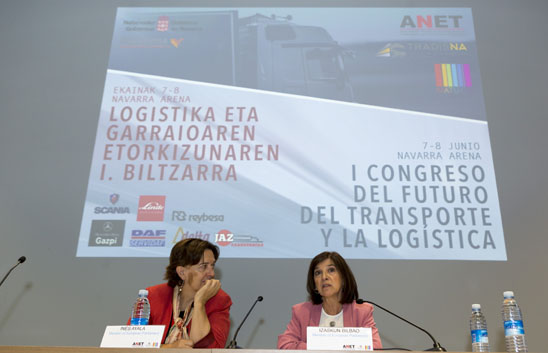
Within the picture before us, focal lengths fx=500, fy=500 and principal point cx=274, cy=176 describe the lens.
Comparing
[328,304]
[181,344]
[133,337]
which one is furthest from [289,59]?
[133,337]

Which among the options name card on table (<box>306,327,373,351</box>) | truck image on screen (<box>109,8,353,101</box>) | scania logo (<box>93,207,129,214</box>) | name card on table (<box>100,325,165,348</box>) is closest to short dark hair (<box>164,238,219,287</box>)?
scania logo (<box>93,207,129,214</box>)

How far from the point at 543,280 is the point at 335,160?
1.18m

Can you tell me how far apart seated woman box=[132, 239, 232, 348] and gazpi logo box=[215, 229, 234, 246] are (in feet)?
0.46

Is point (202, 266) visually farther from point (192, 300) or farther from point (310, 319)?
point (310, 319)

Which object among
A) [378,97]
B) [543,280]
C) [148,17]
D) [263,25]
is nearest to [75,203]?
[148,17]

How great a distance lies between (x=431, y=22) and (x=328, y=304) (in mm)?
1842

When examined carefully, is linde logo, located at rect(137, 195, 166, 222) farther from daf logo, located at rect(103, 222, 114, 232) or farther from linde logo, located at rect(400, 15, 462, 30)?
linde logo, located at rect(400, 15, 462, 30)

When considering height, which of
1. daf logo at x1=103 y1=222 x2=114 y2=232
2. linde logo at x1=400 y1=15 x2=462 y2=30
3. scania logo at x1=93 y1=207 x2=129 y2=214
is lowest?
daf logo at x1=103 y1=222 x2=114 y2=232

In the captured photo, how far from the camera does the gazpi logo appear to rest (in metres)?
2.53

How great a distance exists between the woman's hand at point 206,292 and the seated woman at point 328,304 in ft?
1.13

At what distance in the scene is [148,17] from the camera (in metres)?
3.07

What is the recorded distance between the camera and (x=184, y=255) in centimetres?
229

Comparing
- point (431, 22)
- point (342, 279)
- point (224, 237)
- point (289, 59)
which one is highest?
point (431, 22)

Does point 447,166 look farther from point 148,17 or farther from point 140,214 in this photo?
point 148,17
